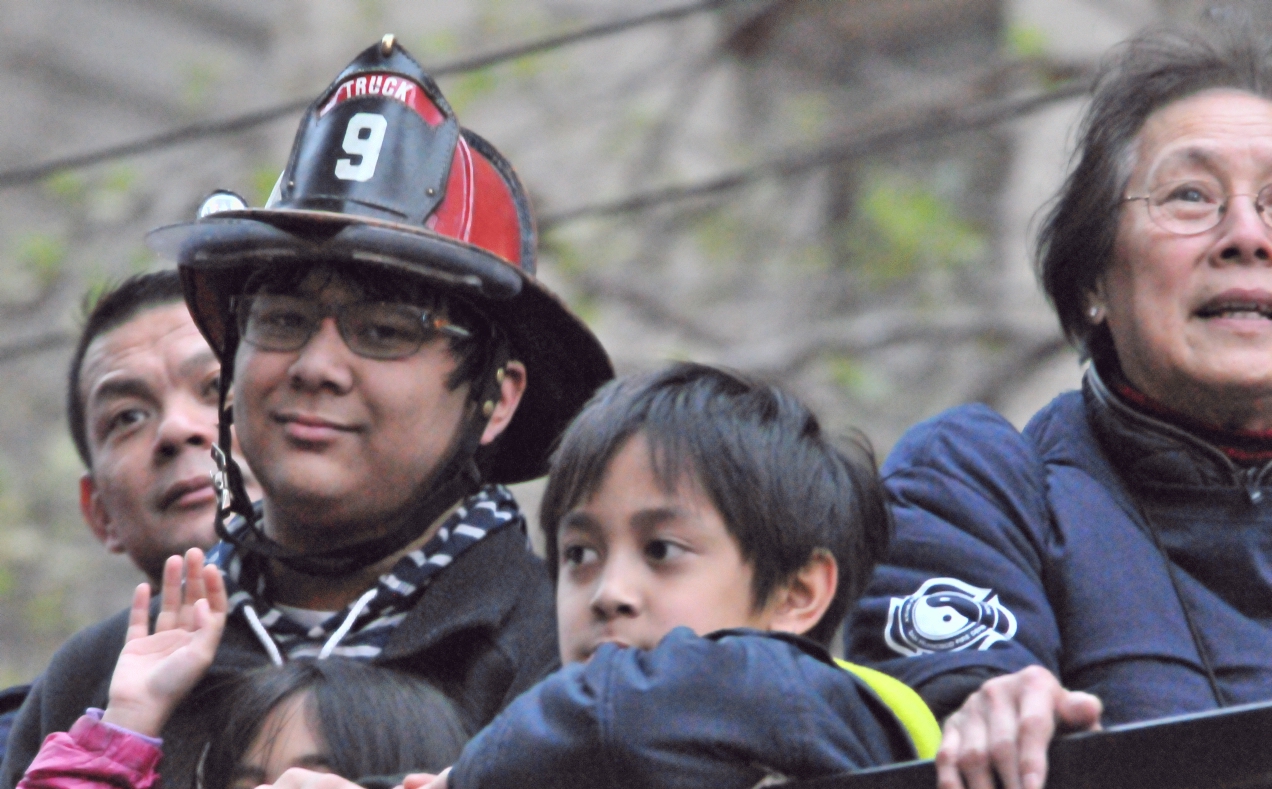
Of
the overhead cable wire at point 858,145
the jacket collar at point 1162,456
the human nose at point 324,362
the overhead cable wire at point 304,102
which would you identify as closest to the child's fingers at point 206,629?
the human nose at point 324,362

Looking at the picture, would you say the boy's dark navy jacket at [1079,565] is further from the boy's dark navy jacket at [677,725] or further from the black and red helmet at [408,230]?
the black and red helmet at [408,230]

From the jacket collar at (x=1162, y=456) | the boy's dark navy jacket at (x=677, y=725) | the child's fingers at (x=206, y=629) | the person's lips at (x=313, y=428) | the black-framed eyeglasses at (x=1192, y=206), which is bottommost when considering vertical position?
the boy's dark navy jacket at (x=677, y=725)

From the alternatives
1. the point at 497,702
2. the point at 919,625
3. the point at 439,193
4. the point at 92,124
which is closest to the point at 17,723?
the point at 497,702

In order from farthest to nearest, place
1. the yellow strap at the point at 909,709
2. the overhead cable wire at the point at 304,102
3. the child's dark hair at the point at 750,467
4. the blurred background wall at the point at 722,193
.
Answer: the blurred background wall at the point at 722,193, the overhead cable wire at the point at 304,102, the child's dark hair at the point at 750,467, the yellow strap at the point at 909,709

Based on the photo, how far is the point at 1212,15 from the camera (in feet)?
11.8

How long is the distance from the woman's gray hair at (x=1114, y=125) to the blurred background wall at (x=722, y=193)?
10.4 ft

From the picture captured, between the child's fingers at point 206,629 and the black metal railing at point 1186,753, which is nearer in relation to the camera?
the black metal railing at point 1186,753

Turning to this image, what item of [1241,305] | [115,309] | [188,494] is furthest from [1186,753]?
[115,309]

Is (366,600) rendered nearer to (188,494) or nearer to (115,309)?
(188,494)

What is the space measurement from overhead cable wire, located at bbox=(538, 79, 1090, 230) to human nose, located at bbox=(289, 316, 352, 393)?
12.0 ft

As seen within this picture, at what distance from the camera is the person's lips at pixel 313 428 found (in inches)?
128

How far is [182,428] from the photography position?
155 inches

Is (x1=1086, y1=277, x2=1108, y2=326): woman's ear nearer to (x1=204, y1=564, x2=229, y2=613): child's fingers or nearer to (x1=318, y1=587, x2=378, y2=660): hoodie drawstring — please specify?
(x1=318, y1=587, x2=378, y2=660): hoodie drawstring

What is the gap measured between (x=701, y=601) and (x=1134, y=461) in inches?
30.4
